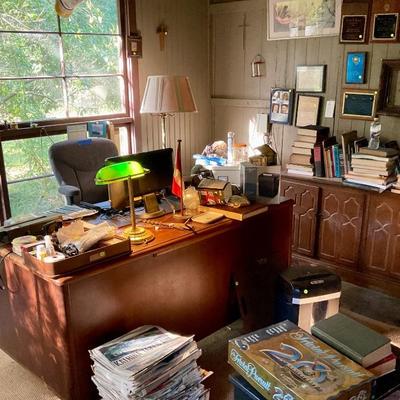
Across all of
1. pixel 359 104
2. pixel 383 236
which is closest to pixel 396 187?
pixel 383 236

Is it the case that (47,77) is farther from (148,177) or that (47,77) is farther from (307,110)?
(307,110)

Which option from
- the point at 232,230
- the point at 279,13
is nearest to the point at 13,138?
the point at 232,230

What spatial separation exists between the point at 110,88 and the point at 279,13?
1.61 metres

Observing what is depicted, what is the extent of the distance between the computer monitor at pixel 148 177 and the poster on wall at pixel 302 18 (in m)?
1.79

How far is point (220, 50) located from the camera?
4.51 m

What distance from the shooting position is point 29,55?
347cm

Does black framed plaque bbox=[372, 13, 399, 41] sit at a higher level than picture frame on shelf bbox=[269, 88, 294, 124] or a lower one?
higher

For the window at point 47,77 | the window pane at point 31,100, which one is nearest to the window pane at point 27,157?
the window at point 47,77

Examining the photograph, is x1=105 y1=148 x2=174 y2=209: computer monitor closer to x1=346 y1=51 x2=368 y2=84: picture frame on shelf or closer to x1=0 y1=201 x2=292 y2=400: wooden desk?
x1=0 y1=201 x2=292 y2=400: wooden desk

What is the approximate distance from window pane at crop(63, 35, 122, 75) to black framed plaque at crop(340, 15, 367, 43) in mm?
1899

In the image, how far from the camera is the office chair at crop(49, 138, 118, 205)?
3.45 meters

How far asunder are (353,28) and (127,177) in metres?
2.31

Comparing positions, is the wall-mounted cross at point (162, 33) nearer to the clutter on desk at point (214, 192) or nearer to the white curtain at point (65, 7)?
the white curtain at point (65, 7)

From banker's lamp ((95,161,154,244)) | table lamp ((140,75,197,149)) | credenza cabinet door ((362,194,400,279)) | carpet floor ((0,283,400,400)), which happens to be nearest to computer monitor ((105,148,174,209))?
banker's lamp ((95,161,154,244))
